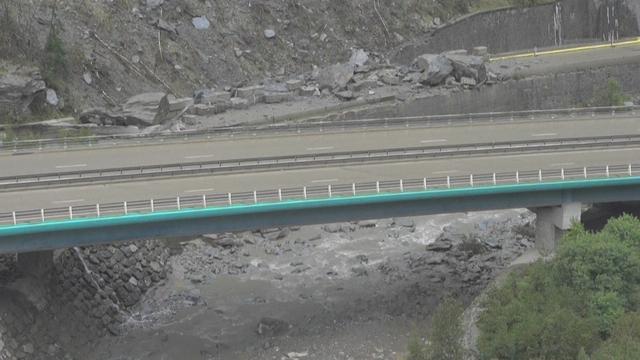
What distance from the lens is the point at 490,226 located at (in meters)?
50.2

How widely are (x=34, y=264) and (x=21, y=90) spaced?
27.8 metres

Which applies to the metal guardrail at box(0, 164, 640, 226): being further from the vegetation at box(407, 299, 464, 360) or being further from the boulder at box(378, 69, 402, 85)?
the boulder at box(378, 69, 402, 85)

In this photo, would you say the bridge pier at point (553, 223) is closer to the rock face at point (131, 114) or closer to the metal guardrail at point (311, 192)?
the metal guardrail at point (311, 192)

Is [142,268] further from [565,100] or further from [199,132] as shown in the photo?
[565,100]

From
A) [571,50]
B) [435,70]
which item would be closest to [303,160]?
[435,70]

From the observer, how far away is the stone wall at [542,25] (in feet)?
318

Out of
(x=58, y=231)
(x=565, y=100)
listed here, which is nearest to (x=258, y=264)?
(x=58, y=231)

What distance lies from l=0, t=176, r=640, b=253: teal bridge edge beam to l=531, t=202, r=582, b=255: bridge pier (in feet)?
1.71

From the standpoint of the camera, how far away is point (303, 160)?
4334cm

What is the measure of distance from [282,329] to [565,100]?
50.3 m

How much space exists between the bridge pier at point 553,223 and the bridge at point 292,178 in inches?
2.8

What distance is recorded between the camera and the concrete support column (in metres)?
38.7

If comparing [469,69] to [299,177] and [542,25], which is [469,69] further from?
[299,177]

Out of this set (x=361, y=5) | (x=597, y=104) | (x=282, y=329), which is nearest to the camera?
(x=282, y=329)
